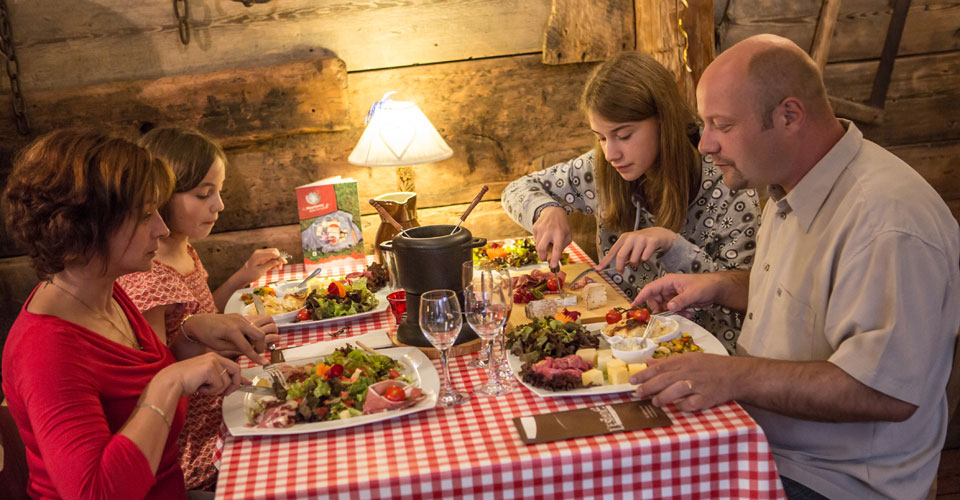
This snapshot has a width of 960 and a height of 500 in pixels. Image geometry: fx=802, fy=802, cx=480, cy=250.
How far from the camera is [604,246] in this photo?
298cm

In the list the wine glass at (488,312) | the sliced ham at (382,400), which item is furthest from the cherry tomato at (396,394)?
the wine glass at (488,312)

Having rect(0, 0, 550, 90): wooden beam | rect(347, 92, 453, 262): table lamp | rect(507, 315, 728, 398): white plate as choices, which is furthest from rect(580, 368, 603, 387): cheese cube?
rect(0, 0, 550, 90): wooden beam

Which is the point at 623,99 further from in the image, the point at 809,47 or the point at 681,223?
the point at 809,47

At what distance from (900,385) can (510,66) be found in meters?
2.28

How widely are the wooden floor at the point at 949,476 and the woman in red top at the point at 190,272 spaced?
2562mm

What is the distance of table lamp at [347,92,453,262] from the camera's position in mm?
3094

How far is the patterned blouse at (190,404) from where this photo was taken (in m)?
2.08

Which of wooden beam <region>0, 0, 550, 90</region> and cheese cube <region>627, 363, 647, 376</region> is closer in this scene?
cheese cube <region>627, 363, 647, 376</region>

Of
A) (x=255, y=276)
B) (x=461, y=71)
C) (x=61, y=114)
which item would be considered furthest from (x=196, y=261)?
(x=461, y=71)

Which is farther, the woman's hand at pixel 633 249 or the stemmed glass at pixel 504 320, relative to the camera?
the woman's hand at pixel 633 249

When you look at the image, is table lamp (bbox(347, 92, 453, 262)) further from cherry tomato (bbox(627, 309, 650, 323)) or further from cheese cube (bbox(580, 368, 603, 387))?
cheese cube (bbox(580, 368, 603, 387))

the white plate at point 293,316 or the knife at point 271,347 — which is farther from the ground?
the knife at point 271,347

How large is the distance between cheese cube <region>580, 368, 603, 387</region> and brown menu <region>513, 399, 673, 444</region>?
0.08m

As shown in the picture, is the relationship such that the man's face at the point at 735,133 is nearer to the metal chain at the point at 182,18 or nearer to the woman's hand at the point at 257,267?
the woman's hand at the point at 257,267
